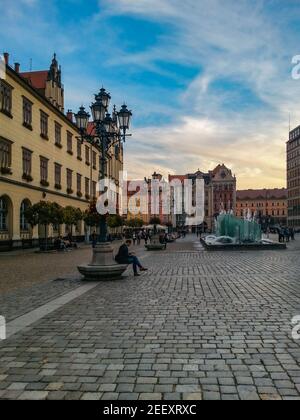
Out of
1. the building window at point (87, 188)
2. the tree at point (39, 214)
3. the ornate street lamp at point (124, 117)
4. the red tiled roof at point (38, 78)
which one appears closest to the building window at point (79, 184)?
the building window at point (87, 188)

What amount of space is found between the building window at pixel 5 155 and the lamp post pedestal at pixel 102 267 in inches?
699

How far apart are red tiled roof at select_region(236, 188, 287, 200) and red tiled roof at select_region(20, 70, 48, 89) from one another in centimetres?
13076

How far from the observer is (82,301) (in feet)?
31.7

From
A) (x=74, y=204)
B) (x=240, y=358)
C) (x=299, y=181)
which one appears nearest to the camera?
(x=240, y=358)

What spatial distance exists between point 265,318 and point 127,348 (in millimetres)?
2954

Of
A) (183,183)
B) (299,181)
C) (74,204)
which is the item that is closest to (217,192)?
(183,183)

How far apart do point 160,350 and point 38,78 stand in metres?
42.1

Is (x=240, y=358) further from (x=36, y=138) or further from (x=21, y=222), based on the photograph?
(x=36, y=138)

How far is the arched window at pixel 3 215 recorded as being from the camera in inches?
1185

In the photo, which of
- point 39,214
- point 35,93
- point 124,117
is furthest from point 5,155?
point 124,117

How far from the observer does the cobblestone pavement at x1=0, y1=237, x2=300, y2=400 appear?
4.39m

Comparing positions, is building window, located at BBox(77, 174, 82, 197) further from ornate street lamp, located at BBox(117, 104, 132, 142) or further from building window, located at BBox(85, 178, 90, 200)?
ornate street lamp, located at BBox(117, 104, 132, 142)

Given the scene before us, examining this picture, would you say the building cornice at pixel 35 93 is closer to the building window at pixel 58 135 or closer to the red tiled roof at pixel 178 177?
the building window at pixel 58 135

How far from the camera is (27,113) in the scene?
112 ft
